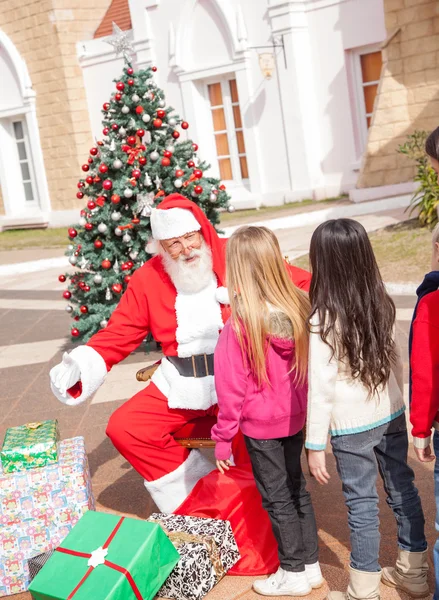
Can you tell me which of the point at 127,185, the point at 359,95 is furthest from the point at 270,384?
the point at 359,95

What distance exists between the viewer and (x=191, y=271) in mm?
4012

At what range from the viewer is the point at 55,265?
534 inches

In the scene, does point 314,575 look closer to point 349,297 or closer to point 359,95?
point 349,297

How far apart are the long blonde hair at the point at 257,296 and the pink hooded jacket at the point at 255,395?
0.11 ft

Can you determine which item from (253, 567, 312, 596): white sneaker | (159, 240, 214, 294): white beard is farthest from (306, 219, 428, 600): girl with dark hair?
(159, 240, 214, 294): white beard

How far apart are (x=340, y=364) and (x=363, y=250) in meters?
0.40

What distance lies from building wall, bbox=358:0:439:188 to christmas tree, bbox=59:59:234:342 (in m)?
6.35

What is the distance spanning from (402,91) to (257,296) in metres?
10.6

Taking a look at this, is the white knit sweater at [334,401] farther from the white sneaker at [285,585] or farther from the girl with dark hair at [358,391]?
the white sneaker at [285,585]

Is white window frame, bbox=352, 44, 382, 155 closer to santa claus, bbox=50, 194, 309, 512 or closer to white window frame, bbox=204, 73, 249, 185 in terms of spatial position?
white window frame, bbox=204, 73, 249, 185

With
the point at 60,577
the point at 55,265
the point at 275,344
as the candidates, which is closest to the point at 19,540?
the point at 60,577

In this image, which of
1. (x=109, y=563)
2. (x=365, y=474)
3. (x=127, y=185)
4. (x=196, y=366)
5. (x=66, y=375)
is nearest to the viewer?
(x=365, y=474)

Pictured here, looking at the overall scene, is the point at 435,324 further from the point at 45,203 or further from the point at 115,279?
the point at 45,203

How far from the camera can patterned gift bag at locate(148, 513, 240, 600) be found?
3191 mm
